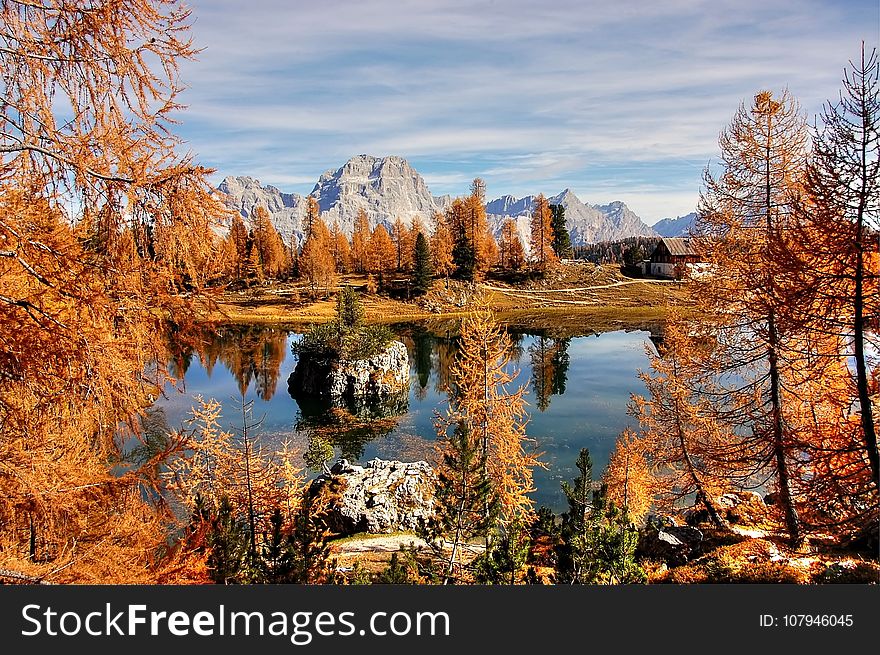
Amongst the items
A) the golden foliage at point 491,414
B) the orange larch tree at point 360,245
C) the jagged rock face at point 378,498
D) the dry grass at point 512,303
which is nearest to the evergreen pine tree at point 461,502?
the golden foliage at point 491,414

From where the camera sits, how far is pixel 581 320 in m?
71.1

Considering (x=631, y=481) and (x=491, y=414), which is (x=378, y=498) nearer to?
(x=491, y=414)

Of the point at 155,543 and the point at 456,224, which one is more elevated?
the point at 456,224

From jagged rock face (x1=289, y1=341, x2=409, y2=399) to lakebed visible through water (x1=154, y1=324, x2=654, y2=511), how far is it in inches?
59.5

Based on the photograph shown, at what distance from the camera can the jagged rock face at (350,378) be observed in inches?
1491

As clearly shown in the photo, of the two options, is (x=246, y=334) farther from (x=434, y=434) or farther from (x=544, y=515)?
(x=544, y=515)

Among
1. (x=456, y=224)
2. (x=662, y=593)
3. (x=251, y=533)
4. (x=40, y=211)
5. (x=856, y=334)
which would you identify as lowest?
(x=251, y=533)

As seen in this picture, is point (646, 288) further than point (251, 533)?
Yes

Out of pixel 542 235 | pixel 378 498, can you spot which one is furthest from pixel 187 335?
pixel 542 235

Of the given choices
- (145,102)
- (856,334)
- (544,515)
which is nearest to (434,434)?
(544,515)

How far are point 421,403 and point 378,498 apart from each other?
16.6 meters

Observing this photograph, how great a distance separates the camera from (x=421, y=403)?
A: 1433 inches

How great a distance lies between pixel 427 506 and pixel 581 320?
179 ft

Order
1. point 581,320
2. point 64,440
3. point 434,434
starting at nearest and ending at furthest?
1. point 64,440
2. point 434,434
3. point 581,320
